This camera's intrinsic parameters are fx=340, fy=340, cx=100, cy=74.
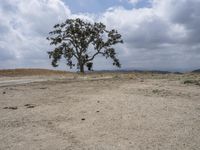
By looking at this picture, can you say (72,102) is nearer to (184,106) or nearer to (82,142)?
(184,106)

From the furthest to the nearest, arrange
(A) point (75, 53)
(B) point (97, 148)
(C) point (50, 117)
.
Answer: (A) point (75, 53) → (C) point (50, 117) → (B) point (97, 148)

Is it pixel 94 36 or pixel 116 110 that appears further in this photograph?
pixel 94 36

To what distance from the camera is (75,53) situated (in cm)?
4756

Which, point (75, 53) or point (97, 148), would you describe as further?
point (75, 53)

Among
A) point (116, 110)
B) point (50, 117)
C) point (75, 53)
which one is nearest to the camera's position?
point (50, 117)

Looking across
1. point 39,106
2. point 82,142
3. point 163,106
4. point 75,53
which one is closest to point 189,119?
point 163,106

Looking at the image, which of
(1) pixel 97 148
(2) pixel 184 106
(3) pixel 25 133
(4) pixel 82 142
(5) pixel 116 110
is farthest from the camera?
(2) pixel 184 106

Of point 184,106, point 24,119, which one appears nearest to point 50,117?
point 24,119

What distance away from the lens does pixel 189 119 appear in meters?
8.85

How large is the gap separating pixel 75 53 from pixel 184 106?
37.5 meters

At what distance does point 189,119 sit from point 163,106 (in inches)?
74.3

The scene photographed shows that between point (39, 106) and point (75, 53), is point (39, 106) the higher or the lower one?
the lower one

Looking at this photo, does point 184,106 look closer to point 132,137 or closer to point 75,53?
point 132,137

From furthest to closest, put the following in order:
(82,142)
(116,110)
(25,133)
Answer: (116,110), (25,133), (82,142)
